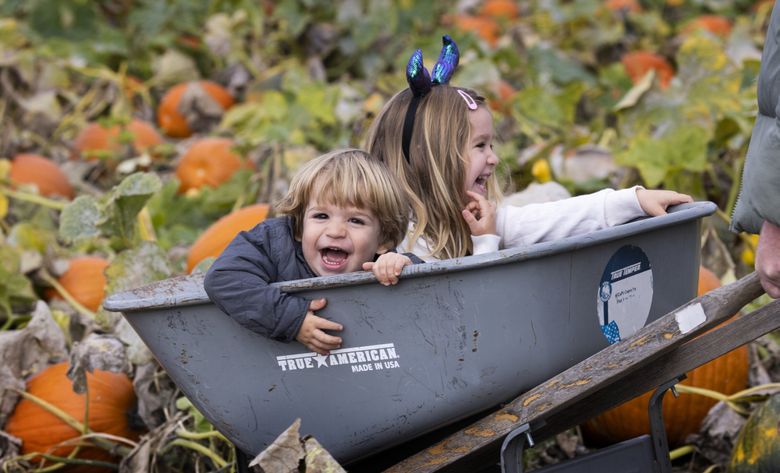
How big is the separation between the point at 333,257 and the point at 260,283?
248 mm

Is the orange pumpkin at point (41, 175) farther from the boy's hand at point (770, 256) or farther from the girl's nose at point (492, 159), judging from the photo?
the boy's hand at point (770, 256)

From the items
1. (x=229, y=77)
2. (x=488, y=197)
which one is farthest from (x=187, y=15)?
(x=488, y=197)

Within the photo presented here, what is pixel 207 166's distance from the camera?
5.38 metres

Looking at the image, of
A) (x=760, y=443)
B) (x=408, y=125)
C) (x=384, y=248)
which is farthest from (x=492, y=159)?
(x=760, y=443)

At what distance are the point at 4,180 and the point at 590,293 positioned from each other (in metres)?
3.31

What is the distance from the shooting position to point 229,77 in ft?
22.9

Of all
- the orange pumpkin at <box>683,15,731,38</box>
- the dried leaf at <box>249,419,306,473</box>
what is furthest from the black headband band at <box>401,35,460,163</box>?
the orange pumpkin at <box>683,15,731,38</box>

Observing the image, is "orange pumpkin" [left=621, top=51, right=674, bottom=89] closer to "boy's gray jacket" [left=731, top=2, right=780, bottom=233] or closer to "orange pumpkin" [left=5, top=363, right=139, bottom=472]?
"orange pumpkin" [left=5, top=363, right=139, bottom=472]

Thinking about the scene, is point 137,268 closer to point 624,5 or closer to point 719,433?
point 719,433

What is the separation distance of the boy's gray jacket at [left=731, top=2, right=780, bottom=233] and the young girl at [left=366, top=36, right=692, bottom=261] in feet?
2.27

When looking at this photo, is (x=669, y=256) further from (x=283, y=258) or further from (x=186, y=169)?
(x=186, y=169)

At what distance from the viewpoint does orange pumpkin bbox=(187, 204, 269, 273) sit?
12.5 ft

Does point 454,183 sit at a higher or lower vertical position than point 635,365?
higher

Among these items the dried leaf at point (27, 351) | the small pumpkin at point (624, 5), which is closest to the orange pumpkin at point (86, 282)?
the dried leaf at point (27, 351)
